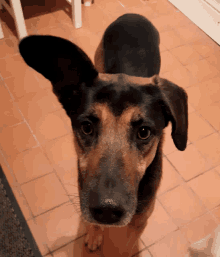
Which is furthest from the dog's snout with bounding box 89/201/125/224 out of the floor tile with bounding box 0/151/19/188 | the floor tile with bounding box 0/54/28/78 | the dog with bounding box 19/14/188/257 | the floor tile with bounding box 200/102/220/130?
the floor tile with bounding box 0/54/28/78

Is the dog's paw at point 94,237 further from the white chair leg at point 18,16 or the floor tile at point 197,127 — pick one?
the white chair leg at point 18,16

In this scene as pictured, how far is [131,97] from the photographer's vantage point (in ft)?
5.17

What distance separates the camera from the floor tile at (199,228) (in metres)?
2.51

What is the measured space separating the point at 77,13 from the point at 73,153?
7.80 ft

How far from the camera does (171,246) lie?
2.45m

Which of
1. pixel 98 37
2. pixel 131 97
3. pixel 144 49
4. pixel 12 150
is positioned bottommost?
pixel 12 150

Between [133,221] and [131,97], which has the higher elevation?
[131,97]


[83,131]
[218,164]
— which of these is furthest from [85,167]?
[218,164]

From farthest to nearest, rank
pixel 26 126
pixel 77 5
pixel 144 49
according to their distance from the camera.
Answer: pixel 77 5 < pixel 26 126 < pixel 144 49

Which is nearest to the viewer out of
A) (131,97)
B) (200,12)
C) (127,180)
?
(127,180)

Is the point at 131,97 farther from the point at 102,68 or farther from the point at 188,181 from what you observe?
the point at 188,181

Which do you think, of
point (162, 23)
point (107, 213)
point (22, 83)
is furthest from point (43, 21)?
point (107, 213)

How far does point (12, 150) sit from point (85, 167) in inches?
65.2

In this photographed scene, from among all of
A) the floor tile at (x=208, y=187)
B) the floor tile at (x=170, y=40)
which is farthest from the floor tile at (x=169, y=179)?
the floor tile at (x=170, y=40)
